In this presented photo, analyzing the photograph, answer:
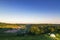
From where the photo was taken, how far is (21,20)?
1.91 meters

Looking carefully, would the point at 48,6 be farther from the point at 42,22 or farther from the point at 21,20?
the point at 21,20

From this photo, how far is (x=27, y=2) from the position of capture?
1.92 meters

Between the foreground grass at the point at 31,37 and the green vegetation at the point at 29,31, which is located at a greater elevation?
the green vegetation at the point at 29,31

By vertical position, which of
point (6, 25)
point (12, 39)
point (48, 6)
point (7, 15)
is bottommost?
point (12, 39)

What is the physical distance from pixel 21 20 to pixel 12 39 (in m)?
0.29

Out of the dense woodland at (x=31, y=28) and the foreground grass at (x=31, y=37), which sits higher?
the dense woodland at (x=31, y=28)

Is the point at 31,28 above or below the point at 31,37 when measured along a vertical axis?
above

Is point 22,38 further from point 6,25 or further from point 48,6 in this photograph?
point 48,6

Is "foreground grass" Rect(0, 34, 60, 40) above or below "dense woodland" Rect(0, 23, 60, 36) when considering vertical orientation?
below

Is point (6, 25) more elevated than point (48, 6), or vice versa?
point (48, 6)

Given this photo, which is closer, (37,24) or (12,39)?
(12,39)

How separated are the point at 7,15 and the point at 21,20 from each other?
0.20 metres

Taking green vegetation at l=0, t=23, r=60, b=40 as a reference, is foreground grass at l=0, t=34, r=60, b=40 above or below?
below

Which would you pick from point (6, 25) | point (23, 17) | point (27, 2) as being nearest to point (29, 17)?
point (23, 17)
